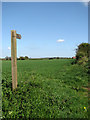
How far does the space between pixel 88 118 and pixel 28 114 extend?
5.29 feet

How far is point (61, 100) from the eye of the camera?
4203mm

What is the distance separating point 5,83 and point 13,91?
1.87ft

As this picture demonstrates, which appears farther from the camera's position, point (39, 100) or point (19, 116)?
point (39, 100)

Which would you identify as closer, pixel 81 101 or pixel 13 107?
pixel 13 107

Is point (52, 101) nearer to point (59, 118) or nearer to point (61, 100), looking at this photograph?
point (61, 100)

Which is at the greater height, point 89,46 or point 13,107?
point 89,46

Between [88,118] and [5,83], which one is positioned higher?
[5,83]

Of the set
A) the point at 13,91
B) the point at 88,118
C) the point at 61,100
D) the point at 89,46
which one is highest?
the point at 89,46

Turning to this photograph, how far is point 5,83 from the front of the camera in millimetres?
4473

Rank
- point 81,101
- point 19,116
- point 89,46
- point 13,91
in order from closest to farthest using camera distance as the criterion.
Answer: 1. point 19,116
2. point 13,91
3. point 81,101
4. point 89,46

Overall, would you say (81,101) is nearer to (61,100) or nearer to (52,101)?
(61,100)

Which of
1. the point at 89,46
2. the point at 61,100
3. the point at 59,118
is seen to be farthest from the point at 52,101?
the point at 89,46

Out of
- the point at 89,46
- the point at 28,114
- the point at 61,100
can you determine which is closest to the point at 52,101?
the point at 61,100

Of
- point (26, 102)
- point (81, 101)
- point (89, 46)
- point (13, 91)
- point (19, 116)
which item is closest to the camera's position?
point (19, 116)
